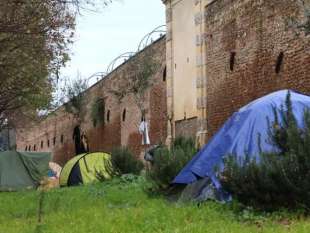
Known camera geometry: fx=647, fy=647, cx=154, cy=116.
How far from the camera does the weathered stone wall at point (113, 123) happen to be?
2412cm

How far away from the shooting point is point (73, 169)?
21969 mm

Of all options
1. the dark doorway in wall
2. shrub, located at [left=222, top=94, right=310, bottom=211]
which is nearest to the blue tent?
shrub, located at [left=222, top=94, right=310, bottom=211]

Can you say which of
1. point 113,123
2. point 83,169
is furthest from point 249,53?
point 113,123

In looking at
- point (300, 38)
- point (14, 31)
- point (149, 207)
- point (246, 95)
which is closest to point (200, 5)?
point (246, 95)

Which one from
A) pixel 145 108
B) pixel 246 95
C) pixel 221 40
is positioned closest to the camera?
pixel 246 95

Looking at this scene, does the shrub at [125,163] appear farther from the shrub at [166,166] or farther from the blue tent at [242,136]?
the blue tent at [242,136]

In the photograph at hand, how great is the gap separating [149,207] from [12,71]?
23.4 ft

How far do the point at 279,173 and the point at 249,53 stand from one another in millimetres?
8652

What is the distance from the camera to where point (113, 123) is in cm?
3072

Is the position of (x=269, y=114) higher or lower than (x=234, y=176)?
higher

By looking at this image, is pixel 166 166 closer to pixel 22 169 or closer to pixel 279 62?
pixel 279 62

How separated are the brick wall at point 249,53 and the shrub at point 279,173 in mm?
4783

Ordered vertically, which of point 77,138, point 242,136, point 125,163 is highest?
point 77,138

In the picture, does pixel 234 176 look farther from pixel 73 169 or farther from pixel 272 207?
pixel 73 169
